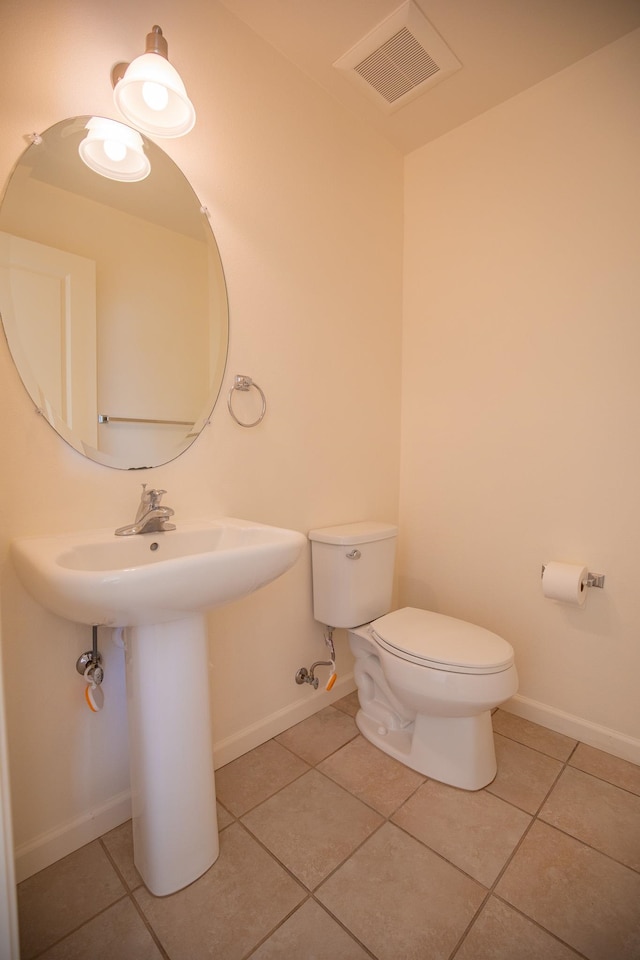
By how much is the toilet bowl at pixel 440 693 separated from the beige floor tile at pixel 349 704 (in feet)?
0.55

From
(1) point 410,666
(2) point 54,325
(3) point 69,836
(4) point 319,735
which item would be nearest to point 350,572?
(1) point 410,666

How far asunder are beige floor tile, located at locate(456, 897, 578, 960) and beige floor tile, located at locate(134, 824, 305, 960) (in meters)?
0.38

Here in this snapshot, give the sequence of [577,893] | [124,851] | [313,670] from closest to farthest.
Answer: [577,893], [124,851], [313,670]

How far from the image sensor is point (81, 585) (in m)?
0.76

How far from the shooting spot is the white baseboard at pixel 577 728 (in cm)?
148

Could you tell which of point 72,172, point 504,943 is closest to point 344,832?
point 504,943

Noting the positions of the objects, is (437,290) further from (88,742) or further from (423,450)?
(88,742)

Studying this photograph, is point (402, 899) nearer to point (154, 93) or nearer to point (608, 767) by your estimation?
point (608, 767)

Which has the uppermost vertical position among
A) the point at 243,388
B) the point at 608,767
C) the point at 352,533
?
the point at 243,388

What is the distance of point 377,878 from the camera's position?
1053 mm

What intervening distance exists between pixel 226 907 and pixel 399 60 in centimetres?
254

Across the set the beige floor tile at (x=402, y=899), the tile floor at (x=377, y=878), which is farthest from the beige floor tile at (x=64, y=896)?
the beige floor tile at (x=402, y=899)

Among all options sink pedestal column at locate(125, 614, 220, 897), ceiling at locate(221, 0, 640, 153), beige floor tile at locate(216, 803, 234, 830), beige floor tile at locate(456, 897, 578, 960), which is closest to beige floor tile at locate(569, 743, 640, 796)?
beige floor tile at locate(456, 897, 578, 960)

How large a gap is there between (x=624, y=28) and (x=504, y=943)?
2550 millimetres
